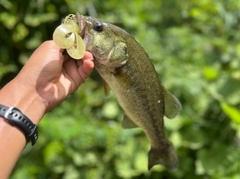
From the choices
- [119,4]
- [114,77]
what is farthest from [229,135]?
[119,4]

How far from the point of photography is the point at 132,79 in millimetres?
1707

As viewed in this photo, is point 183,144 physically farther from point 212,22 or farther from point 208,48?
point 212,22

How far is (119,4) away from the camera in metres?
4.15

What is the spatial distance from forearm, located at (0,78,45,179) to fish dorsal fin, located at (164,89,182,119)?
54 cm

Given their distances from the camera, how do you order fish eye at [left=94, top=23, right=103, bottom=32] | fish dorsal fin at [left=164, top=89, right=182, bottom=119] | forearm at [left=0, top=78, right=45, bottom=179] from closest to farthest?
forearm at [left=0, top=78, right=45, bottom=179] → fish eye at [left=94, top=23, right=103, bottom=32] → fish dorsal fin at [left=164, top=89, right=182, bottom=119]

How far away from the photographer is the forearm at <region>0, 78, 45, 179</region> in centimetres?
147

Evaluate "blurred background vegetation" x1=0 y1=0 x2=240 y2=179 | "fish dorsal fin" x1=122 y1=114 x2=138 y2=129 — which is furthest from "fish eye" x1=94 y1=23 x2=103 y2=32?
"blurred background vegetation" x1=0 y1=0 x2=240 y2=179

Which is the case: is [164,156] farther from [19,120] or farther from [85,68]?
[19,120]

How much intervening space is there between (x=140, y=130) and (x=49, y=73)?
4.62 ft

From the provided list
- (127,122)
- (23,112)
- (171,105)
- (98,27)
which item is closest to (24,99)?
(23,112)

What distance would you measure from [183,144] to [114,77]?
1368 mm

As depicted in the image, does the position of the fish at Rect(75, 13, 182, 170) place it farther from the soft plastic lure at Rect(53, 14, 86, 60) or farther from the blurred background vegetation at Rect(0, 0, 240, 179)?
the blurred background vegetation at Rect(0, 0, 240, 179)

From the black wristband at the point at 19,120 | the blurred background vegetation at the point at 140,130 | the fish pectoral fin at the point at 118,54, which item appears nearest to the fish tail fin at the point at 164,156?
the fish pectoral fin at the point at 118,54

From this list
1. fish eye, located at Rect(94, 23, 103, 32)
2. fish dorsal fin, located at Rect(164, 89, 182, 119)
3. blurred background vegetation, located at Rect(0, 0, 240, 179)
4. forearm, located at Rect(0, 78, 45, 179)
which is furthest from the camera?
blurred background vegetation, located at Rect(0, 0, 240, 179)
